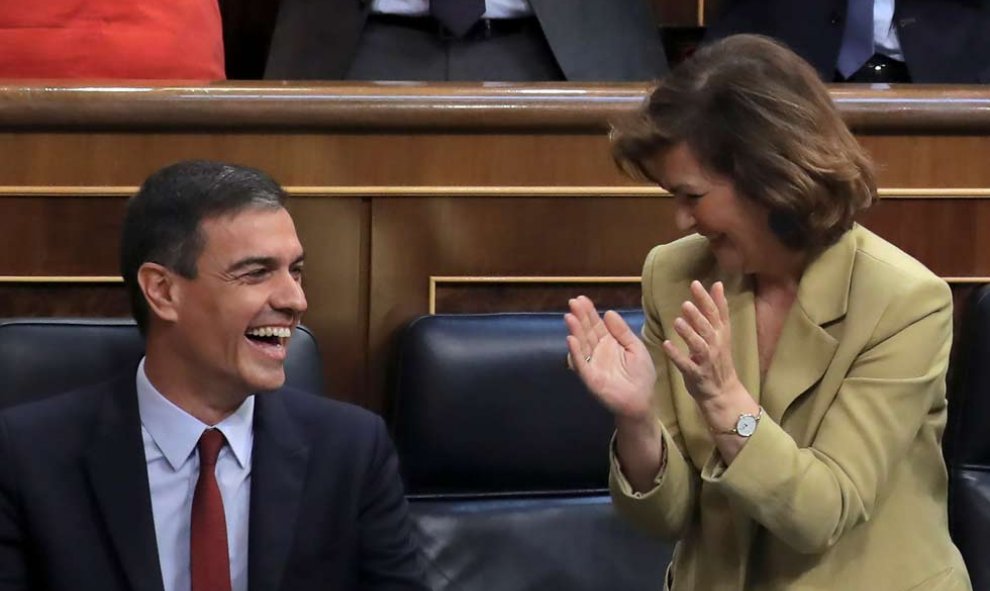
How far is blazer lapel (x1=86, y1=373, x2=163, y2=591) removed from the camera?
1.24 metres

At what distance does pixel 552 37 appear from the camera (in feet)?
6.48

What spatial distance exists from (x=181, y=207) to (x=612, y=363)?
1.33ft

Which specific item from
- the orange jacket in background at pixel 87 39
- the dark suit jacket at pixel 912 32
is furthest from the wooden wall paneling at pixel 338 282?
the dark suit jacket at pixel 912 32

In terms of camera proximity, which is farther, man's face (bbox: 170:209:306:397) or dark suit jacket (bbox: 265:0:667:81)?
dark suit jacket (bbox: 265:0:667:81)

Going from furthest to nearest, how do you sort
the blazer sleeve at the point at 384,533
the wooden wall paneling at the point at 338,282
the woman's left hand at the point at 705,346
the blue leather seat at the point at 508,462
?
the wooden wall paneling at the point at 338,282, the blue leather seat at the point at 508,462, the blazer sleeve at the point at 384,533, the woman's left hand at the point at 705,346

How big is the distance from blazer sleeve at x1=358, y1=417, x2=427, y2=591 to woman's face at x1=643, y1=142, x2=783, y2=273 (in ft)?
1.17

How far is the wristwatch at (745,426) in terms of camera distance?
1.15m

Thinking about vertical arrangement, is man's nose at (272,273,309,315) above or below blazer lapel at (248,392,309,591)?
above

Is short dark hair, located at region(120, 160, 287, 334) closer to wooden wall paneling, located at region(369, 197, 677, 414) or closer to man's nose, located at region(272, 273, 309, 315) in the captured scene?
man's nose, located at region(272, 273, 309, 315)

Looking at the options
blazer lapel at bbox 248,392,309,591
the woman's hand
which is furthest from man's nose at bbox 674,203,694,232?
blazer lapel at bbox 248,392,309,591

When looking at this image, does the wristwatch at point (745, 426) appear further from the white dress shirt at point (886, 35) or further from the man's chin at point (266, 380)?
the white dress shirt at point (886, 35)

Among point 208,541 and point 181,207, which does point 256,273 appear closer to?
point 181,207

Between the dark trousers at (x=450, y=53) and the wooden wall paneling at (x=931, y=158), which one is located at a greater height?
the dark trousers at (x=450, y=53)

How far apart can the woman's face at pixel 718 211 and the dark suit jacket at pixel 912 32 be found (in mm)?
842
